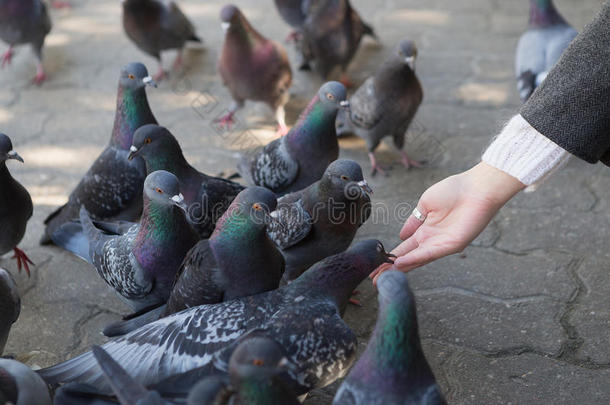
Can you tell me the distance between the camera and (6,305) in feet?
8.68

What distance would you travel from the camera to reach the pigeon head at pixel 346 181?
9.83 feet

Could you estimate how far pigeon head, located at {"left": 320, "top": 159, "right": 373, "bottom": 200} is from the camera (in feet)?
9.83

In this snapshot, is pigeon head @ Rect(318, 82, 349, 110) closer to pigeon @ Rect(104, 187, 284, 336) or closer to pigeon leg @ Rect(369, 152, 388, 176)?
pigeon leg @ Rect(369, 152, 388, 176)

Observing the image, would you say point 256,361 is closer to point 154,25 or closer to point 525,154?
point 525,154

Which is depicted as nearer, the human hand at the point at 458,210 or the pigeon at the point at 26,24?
the human hand at the point at 458,210

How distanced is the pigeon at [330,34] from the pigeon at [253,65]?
0.50 m

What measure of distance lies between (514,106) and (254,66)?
1.95 meters

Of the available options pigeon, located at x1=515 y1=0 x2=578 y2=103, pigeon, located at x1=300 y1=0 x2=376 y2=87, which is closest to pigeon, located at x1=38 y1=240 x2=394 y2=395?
pigeon, located at x1=515 y1=0 x2=578 y2=103

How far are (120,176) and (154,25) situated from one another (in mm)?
2328

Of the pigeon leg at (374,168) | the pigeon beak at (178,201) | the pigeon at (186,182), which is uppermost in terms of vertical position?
the pigeon beak at (178,201)

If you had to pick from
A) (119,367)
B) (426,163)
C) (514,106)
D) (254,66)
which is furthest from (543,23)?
(119,367)

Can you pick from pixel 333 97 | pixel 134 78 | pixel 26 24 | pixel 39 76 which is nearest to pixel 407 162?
pixel 333 97

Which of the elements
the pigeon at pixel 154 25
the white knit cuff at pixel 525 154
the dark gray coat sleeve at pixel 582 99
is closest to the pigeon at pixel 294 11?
the pigeon at pixel 154 25

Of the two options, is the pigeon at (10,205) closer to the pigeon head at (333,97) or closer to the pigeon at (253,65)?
the pigeon head at (333,97)
